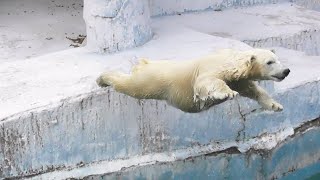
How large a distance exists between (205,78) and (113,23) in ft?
5.13

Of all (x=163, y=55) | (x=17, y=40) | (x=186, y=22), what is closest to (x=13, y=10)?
(x=17, y=40)

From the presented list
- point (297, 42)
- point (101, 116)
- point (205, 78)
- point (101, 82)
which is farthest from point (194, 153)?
point (297, 42)

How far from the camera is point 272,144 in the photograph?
16.5 feet

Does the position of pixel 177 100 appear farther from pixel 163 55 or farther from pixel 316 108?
pixel 316 108

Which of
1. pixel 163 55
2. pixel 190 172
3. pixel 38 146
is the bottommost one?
pixel 190 172

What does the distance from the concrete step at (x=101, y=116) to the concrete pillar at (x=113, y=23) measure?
0.32ft

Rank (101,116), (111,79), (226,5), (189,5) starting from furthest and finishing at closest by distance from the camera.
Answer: (226,5) → (189,5) → (101,116) → (111,79)

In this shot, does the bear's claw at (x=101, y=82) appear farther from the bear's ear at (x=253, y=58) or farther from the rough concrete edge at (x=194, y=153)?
the bear's ear at (x=253, y=58)

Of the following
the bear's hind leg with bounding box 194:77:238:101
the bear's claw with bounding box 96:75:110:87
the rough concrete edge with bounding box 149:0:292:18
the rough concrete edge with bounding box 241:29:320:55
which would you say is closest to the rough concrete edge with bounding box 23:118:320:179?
the bear's claw with bounding box 96:75:110:87

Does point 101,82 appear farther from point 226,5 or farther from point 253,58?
point 226,5

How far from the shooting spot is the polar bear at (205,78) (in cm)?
367

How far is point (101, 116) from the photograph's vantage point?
4477mm

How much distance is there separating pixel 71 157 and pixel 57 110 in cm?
34

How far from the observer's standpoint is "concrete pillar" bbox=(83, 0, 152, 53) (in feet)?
16.4
